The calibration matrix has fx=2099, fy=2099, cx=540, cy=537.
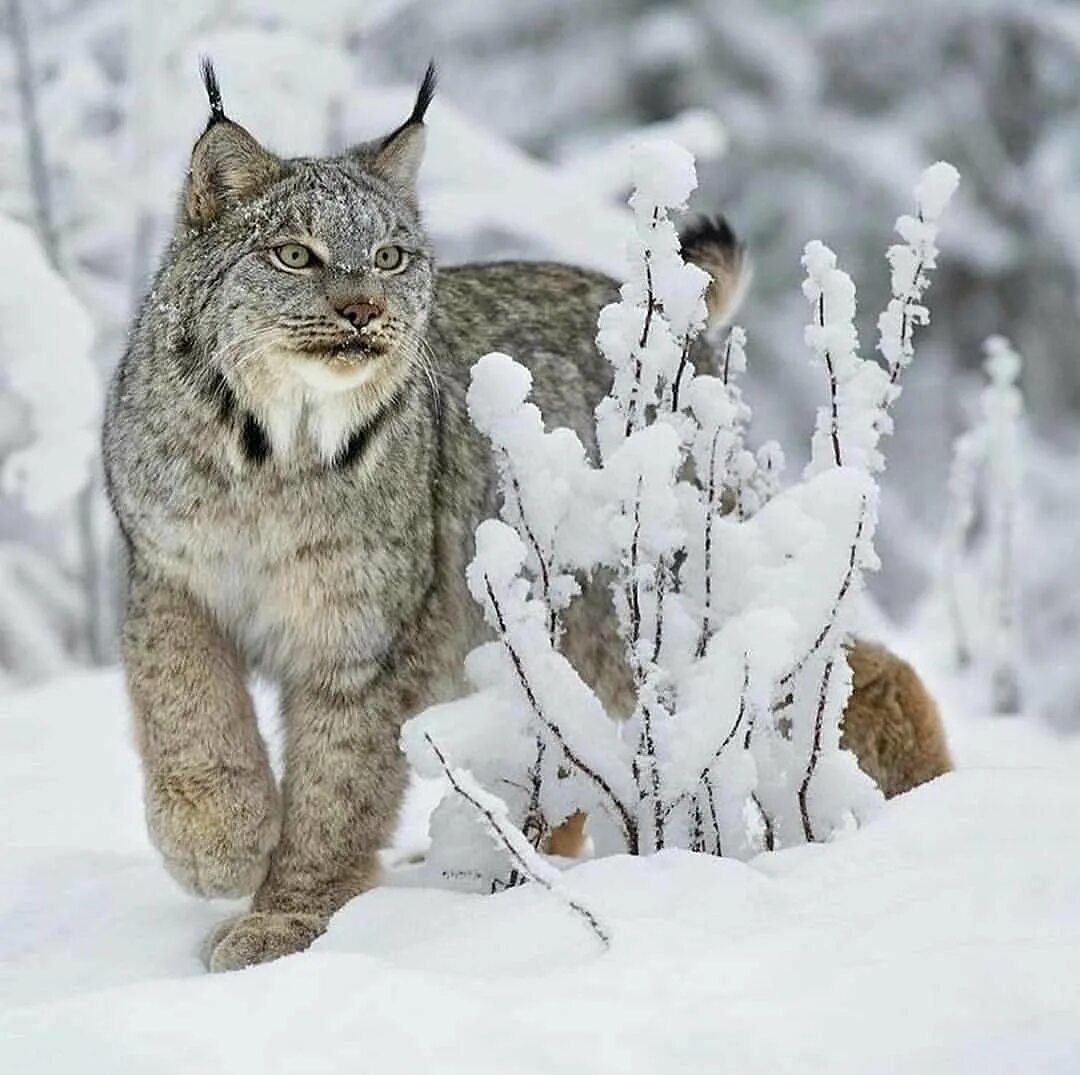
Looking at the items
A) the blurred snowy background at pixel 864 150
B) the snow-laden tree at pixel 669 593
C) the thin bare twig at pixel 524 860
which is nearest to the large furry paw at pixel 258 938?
the snow-laden tree at pixel 669 593

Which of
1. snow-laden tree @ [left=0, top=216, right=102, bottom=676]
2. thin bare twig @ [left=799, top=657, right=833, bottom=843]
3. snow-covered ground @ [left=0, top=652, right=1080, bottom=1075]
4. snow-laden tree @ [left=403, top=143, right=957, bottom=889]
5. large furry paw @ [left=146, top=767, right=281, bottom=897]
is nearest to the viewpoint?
snow-covered ground @ [left=0, top=652, right=1080, bottom=1075]

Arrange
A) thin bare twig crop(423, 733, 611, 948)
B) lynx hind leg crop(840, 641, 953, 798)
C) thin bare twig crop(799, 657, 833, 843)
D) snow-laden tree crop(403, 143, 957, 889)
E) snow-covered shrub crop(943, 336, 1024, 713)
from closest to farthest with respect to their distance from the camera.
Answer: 1. thin bare twig crop(423, 733, 611, 948)
2. snow-laden tree crop(403, 143, 957, 889)
3. thin bare twig crop(799, 657, 833, 843)
4. lynx hind leg crop(840, 641, 953, 798)
5. snow-covered shrub crop(943, 336, 1024, 713)

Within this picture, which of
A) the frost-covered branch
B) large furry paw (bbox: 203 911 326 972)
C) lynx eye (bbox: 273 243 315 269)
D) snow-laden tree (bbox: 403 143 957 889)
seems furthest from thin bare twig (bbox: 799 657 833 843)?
lynx eye (bbox: 273 243 315 269)

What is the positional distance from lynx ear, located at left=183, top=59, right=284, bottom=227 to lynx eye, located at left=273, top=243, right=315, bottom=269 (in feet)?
0.51

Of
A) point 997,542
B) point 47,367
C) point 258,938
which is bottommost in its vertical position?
point 258,938

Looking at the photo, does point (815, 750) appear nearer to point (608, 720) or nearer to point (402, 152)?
point (608, 720)

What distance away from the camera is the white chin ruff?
305 centimetres

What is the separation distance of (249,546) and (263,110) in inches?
138

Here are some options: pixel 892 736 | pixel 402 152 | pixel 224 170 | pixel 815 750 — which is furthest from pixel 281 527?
pixel 892 736

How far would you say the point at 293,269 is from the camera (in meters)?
3.12

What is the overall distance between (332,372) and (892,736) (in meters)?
1.23

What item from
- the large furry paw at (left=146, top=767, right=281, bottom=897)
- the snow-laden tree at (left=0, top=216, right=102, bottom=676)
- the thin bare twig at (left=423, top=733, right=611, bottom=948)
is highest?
the snow-laden tree at (left=0, top=216, right=102, bottom=676)

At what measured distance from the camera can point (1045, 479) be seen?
30.3 feet

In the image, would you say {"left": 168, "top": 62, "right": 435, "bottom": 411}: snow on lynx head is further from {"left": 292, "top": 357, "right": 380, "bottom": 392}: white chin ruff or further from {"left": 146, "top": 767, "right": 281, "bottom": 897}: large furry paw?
{"left": 146, "top": 767, "right": 281, "bottom": 897}: large furry paw
